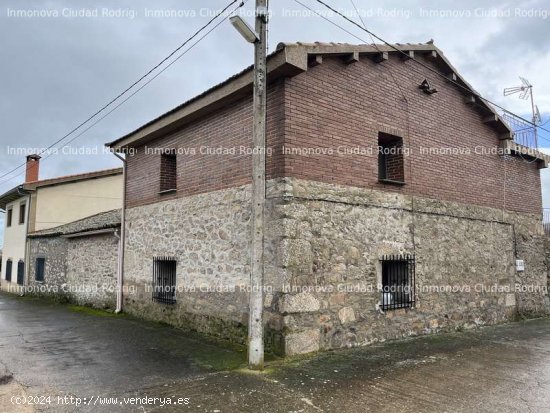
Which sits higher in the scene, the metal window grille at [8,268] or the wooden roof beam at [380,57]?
the wooden roof beam at [380,57]

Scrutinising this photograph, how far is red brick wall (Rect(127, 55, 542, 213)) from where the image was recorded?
6.85m

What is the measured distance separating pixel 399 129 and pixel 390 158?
0.59 meters

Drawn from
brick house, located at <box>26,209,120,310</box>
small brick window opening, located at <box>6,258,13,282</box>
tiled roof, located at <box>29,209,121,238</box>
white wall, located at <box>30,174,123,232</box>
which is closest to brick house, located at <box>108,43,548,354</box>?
brick house, located at <box>26,209,120,310</box>

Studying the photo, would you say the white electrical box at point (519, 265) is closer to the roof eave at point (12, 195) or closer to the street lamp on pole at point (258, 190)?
the street lamp on pole at point (258, 190)

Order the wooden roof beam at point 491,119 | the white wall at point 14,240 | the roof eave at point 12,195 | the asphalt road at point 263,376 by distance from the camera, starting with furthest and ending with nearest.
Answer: the white wall at point 14,240
the roof eave at point 12,195
the wooden roof beam at point 491,119
the asphalt road at point 263,376

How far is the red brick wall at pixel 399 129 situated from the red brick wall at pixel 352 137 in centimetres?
2

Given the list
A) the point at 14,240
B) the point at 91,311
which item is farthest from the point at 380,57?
the point at 14,240

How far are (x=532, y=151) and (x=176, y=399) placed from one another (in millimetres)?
11272

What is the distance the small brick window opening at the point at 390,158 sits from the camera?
8.36 metres

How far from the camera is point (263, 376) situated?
5.39 metres

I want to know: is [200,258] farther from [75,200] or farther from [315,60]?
[75,200]

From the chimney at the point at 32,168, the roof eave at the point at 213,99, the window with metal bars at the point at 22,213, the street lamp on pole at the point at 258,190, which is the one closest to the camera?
the street lamp on pole at the point at 258,190

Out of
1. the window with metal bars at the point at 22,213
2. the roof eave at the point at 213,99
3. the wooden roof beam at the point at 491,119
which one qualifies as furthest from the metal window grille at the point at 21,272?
the wooden roof beam at the point at 491,119

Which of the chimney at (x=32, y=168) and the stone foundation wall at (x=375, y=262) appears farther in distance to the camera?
the chimney at (x=32, y=168)
